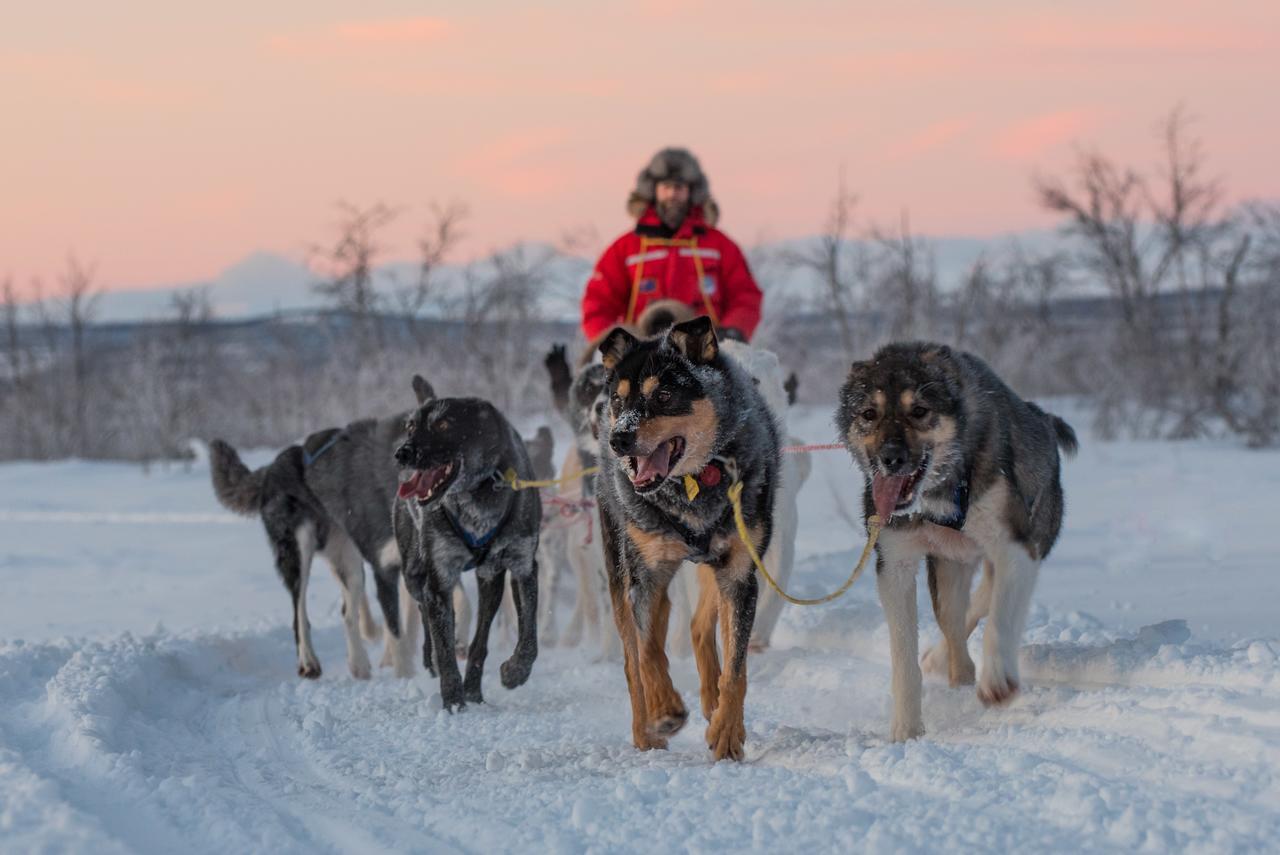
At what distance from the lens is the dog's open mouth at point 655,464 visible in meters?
4.08

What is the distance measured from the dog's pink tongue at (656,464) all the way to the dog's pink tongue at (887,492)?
66 centimetres

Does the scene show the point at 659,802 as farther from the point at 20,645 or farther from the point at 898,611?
the point at 20,645

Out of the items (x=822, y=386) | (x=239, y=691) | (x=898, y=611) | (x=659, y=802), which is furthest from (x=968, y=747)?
(x=822, y=386)

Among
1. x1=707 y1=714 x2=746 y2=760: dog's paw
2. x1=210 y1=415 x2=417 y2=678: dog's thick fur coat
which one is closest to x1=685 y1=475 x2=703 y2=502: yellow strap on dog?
x1=707 y1=714 x2=746 y2=760: dog's paw

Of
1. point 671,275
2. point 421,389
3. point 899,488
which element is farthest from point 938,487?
point 671,275

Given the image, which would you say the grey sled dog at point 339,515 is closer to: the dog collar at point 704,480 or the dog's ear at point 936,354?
the dog collar at point 704,480

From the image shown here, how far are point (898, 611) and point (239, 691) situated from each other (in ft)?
11.4

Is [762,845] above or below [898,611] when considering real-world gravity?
below

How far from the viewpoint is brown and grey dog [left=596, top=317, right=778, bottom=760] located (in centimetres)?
411

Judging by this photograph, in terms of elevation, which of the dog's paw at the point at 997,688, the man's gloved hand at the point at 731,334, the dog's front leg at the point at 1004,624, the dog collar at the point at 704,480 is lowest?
the dog's paw at the point at 997,688

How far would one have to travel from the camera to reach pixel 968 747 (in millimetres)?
3750

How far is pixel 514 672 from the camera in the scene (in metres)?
5.69

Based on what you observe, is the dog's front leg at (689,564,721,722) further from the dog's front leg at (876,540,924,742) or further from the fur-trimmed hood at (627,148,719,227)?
the fur-trimmed hood at (627,148,719,227)

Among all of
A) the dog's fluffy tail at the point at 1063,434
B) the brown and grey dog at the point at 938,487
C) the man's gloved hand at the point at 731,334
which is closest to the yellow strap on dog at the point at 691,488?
the brown and grey dog at the point at 938,487
